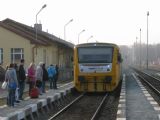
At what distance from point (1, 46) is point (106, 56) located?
21435mm

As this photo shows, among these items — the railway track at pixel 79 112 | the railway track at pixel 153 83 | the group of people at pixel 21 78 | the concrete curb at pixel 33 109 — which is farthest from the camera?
the railway track at pixel 153 83

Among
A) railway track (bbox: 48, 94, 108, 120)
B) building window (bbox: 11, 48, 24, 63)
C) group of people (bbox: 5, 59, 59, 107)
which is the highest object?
building window (bbox: 11, 48, 24, 63)

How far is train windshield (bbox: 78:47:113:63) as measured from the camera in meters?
26.7

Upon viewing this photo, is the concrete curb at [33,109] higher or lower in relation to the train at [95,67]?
lower

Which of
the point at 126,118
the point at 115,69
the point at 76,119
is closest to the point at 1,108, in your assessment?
the point at 76,119

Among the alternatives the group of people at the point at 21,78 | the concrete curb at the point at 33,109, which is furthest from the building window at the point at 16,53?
the concrete curb at the point at 33,109

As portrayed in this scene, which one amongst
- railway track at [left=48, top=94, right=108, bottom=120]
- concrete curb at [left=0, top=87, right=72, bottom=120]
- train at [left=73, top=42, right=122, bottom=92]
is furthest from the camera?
train at [left=73, top=42, right=122, bottom=92]

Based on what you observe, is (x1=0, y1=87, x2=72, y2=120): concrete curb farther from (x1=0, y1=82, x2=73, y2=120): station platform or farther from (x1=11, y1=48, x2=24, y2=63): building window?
(x1=11, y1=48, x2=24, y2=63): building window

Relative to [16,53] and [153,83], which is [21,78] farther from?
[16,53]

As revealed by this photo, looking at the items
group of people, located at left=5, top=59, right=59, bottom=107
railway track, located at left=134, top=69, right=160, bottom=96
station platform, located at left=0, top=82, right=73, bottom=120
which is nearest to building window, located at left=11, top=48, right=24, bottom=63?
railway track, located at left=134, top=69, right=160, bottom=96

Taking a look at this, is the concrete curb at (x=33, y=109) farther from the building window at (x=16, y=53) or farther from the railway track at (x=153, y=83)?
the building window at (x=16, y=53)

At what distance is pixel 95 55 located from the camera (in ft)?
88.0

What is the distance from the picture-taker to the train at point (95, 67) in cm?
2648

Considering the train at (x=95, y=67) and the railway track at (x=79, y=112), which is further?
the train at (x=95, y=67)
